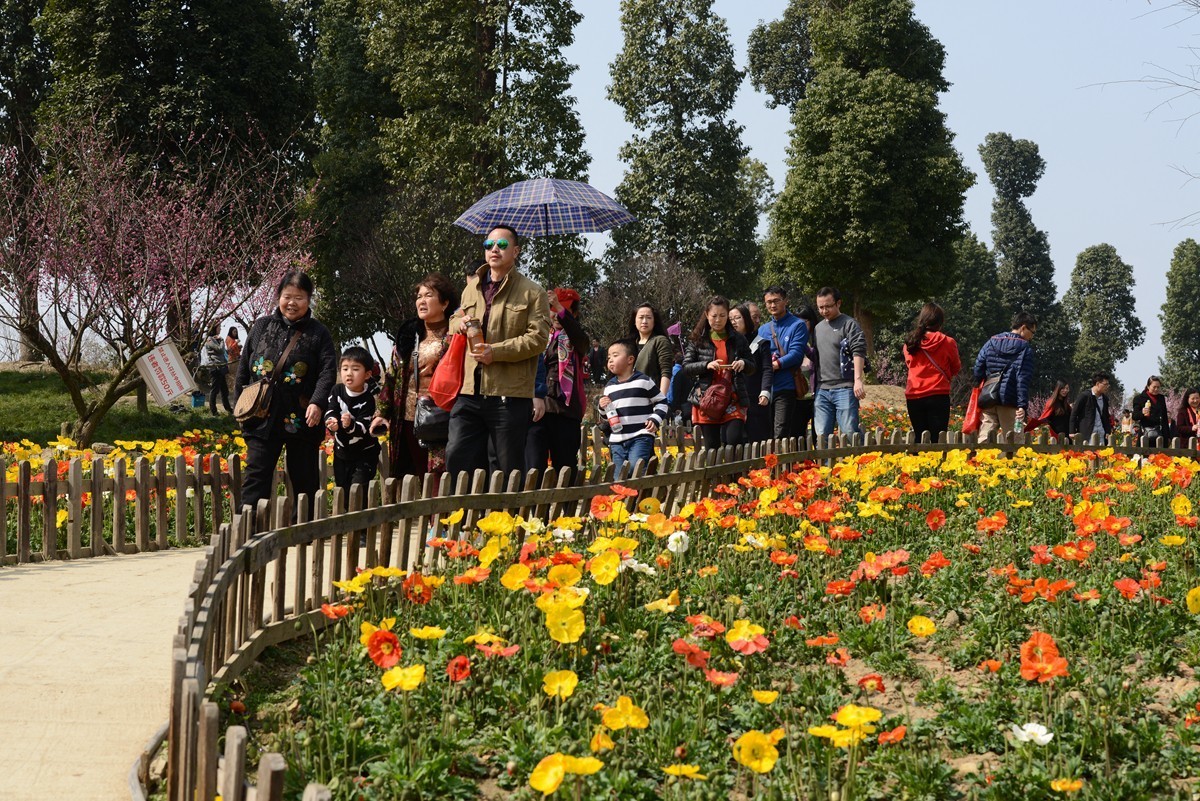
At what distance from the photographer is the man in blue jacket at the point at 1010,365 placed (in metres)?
13.4

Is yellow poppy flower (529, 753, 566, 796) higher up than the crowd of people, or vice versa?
the crowd of people

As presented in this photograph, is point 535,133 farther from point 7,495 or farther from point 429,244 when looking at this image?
point 7,495

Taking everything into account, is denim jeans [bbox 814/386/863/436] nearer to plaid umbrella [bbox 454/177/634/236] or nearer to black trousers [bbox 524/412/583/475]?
plaid umbrella [bbox 454/177/634/236]

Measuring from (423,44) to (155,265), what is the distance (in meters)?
14.2

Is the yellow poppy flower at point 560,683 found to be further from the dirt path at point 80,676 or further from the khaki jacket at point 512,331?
the khaki jacket at point 512,331

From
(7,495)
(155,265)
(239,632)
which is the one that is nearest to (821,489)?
(239,632)

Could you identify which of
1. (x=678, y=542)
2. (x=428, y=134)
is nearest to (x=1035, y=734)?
(x=678, y=542)

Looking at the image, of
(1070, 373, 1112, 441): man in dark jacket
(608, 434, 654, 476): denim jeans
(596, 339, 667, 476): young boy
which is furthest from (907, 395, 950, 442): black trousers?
(1070, 373, 1112, 441): man in dark jacket

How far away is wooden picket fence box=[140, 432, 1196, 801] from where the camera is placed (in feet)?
10.3

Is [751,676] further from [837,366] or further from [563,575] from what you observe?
[837,366]

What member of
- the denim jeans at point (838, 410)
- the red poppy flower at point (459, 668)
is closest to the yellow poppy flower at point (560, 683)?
the red poppy flower at point (459, 668)

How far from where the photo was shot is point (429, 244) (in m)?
33.2

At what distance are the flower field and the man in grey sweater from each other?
5.14 m

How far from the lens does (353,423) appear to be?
9000mm
